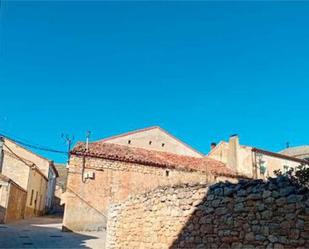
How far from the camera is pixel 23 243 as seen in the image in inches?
506

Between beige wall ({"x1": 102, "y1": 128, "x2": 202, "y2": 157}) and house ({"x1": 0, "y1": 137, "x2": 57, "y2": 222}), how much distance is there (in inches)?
376

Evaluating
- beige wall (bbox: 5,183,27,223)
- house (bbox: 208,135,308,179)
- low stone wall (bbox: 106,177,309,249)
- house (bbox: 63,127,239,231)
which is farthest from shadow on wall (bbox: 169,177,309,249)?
house (bbox: 208,135,308,179)

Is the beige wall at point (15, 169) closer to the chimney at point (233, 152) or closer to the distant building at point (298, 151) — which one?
the chimney at point (233, 152)

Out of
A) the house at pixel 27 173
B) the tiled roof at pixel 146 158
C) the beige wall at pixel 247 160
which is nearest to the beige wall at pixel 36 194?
the house at pixel 27 173

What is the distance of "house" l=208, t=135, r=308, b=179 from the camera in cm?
2812

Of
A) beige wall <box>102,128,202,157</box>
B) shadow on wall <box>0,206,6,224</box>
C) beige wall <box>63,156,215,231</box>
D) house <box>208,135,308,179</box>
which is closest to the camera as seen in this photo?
beige wall <box>63,156,215,231</box>

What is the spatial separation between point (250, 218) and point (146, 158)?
15.8 metres

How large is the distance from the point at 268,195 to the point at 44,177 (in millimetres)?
35234

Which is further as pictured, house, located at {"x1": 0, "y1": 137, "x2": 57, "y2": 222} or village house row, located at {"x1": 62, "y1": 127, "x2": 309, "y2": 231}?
house, located at {"x1": 0, "y1": 137, "x2": 57, "y2": 222}

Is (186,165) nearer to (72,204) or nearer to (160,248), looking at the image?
(72,204)

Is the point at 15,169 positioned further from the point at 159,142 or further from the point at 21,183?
the point at 159,142

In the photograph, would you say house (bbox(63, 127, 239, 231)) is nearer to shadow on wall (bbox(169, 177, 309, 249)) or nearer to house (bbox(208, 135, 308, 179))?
house (bbox(208, 135, 308, 179))

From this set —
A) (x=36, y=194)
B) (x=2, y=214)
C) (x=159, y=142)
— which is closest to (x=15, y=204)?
(x=2, y=214)

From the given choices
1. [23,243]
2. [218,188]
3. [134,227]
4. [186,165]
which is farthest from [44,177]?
[218,188]
